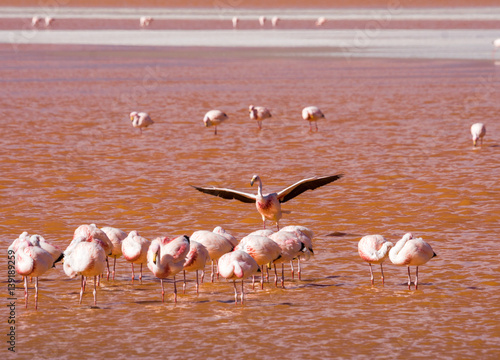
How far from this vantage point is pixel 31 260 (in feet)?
34.2

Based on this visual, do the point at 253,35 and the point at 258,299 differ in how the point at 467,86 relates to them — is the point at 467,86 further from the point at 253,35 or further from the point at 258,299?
the point at 253,35

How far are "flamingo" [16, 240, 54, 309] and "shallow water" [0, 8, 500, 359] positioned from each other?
0.52m

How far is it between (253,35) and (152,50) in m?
15.9

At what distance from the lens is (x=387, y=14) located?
9188cm

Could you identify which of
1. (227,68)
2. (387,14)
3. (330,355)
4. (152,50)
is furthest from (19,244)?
(387,14)

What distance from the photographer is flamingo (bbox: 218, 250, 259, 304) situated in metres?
10.5

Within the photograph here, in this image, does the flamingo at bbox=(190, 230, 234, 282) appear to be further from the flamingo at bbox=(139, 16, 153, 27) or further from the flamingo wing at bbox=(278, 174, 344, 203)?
the flamingo at bbox=(139, 16, 153, 27)

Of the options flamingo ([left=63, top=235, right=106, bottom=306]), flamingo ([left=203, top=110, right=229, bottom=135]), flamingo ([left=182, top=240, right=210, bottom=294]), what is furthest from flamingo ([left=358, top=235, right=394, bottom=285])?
flamingo ([left=203, top=110, right=229, bottom=135])

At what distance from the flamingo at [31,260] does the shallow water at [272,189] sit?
52 centimetres

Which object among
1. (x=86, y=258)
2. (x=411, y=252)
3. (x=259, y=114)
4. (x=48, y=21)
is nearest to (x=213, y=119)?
(x=259, y=114)

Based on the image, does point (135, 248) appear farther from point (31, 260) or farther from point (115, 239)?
point (31, 260)

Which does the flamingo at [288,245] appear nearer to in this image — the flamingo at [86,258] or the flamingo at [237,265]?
the flamingo at [237,265]

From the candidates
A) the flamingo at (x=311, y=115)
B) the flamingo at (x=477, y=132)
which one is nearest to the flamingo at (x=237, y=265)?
the flamingo at (x=477, y=132)

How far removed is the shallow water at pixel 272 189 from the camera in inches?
389
